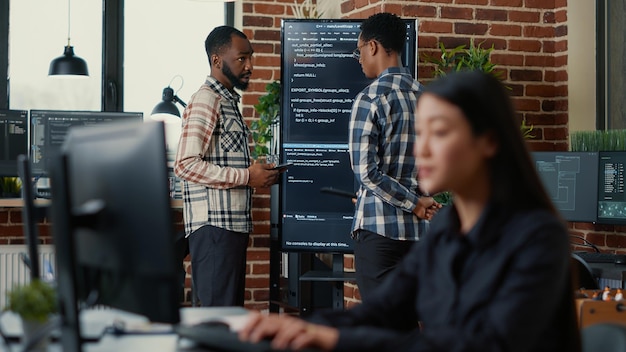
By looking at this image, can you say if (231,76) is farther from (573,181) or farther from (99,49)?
(99,49)

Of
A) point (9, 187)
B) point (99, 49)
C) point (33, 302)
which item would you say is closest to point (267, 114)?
point (99, 49)

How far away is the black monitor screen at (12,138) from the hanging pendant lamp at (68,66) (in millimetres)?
315

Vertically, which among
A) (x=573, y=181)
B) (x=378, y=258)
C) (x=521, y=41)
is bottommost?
(x=378, y=258)

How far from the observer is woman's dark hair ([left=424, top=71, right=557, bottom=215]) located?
177 cm

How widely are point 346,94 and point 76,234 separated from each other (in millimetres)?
3396

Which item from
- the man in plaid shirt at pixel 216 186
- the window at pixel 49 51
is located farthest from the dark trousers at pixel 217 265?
the window at pixel 49 51

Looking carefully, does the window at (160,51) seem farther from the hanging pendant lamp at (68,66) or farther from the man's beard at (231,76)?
the man's beard at (231,76)

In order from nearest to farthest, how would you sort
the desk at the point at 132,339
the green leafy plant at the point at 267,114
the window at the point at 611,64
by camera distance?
the desk at the point at 132,339 → the window at the point at 611,64 → the green leafy plant at the point at 267,114

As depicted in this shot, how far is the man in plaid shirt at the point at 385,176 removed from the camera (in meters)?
3.53

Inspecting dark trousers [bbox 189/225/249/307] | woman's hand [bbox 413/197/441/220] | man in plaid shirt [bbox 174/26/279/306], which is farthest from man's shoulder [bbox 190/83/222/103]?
woman's hand [bbox 413/197/441/220]

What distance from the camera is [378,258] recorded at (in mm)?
3568

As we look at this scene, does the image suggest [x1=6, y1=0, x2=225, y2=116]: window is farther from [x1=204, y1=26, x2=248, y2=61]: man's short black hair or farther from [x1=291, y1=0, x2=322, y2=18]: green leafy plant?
[x1=204, y1=26, x2=248, y2=61]: man's short black hair

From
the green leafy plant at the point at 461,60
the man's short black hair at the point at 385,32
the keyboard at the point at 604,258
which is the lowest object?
the keyboard at the point at 604,258

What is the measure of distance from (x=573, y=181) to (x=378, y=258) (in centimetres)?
176
